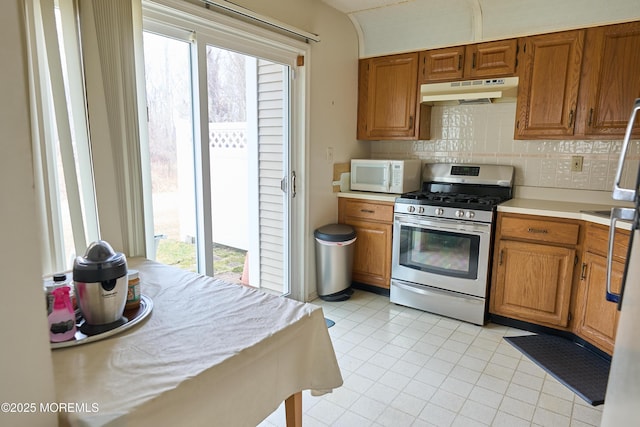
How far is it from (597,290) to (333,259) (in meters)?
1.82

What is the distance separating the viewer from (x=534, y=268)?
269 cm

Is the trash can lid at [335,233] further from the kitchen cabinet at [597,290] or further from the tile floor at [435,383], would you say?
the kitchen cabinet at [597,290]

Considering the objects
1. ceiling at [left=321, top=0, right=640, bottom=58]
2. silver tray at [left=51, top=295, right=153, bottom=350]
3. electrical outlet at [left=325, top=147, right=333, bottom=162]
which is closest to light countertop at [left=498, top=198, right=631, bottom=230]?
ceiling at [left=321, top=0, right=640, bottom=58]

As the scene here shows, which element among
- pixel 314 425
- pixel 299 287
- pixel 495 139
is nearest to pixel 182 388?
pixel 314 425

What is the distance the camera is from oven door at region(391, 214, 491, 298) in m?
2.82

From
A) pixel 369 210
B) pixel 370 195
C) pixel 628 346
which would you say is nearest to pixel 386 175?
pixel 370 195

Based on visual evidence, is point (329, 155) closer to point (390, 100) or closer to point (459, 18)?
point (390, 100)

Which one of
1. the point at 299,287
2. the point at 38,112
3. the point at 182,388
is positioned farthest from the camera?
the point at 299,287

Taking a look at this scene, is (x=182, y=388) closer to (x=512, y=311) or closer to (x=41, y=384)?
(x=41, y=384)

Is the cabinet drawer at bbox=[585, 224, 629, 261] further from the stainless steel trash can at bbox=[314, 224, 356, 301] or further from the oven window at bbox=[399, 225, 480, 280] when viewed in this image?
the stainless steel trash can at bbox=[314, 224, 356, 301]

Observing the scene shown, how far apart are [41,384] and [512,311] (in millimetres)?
2862

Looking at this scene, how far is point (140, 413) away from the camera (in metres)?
0.79

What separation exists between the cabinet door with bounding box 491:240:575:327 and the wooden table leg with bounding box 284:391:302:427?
6.79 feet

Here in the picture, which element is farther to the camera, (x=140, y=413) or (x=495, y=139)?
(x=495, y=139)
